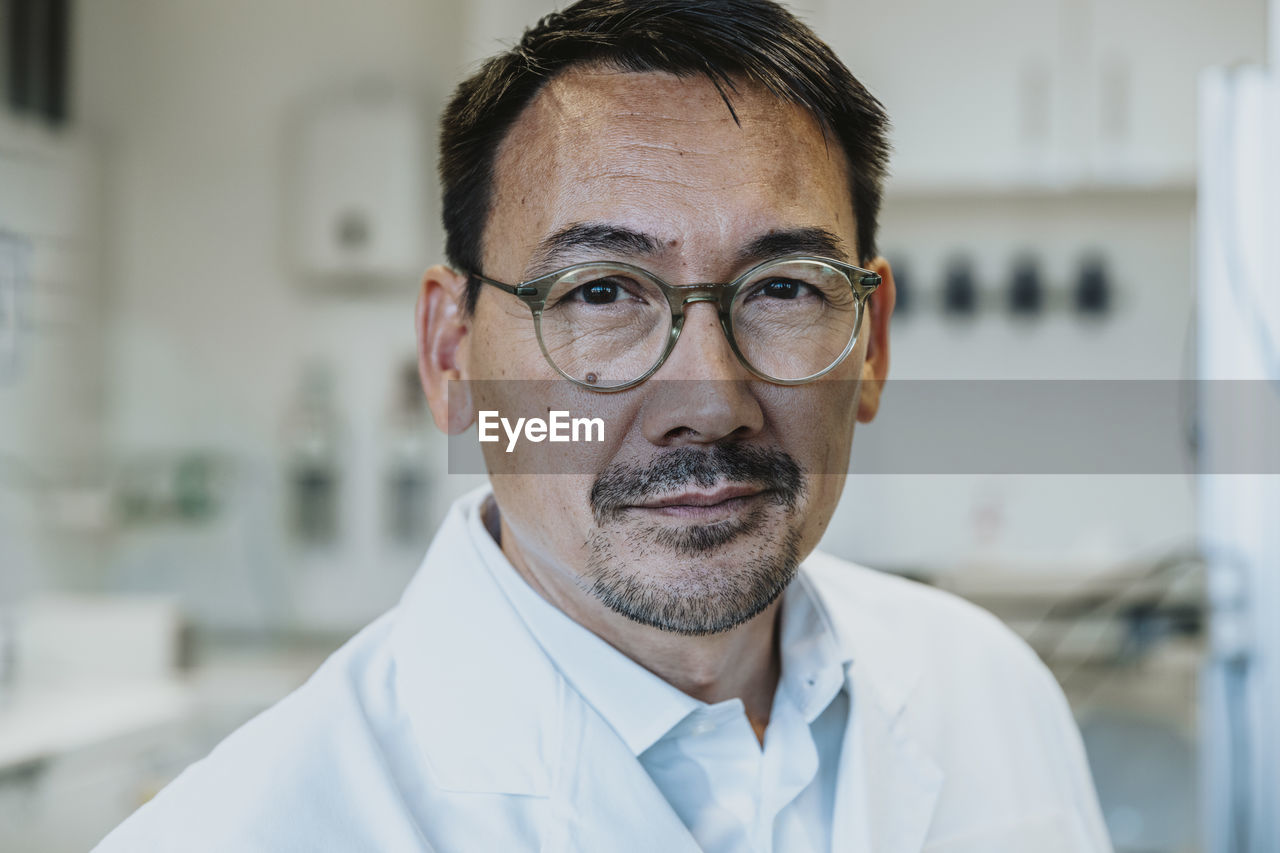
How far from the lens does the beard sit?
71 cm

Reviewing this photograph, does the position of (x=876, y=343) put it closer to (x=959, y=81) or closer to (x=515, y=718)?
(x=515, y=718)

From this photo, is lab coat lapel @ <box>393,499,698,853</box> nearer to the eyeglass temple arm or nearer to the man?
the man

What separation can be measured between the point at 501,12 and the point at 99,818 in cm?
172

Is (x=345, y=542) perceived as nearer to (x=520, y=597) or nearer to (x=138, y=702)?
(x=138, y=702)

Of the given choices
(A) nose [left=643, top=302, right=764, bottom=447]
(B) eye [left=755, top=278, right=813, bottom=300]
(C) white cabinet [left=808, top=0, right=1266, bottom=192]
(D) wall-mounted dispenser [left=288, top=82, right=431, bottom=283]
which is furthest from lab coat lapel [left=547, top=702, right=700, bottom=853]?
(C) white cabinet [left=808, top=0, right=1266, bottom=192]

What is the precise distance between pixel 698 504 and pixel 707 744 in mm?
220

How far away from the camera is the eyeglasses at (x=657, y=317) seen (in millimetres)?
706

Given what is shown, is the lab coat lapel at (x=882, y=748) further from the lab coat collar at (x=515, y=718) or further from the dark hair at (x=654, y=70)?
the dark hair at (x=654, y=70)

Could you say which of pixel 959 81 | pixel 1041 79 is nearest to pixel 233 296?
pixel 959 81

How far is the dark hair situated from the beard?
228mm

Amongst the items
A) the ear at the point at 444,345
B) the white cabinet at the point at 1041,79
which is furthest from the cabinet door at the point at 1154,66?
the ear at the point at 444,345

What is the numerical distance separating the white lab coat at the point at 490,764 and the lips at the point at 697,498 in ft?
0.54

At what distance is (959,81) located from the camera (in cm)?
230

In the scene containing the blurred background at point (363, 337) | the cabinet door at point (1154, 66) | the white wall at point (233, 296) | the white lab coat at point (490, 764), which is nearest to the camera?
the white lab coat at point (490, 764)
